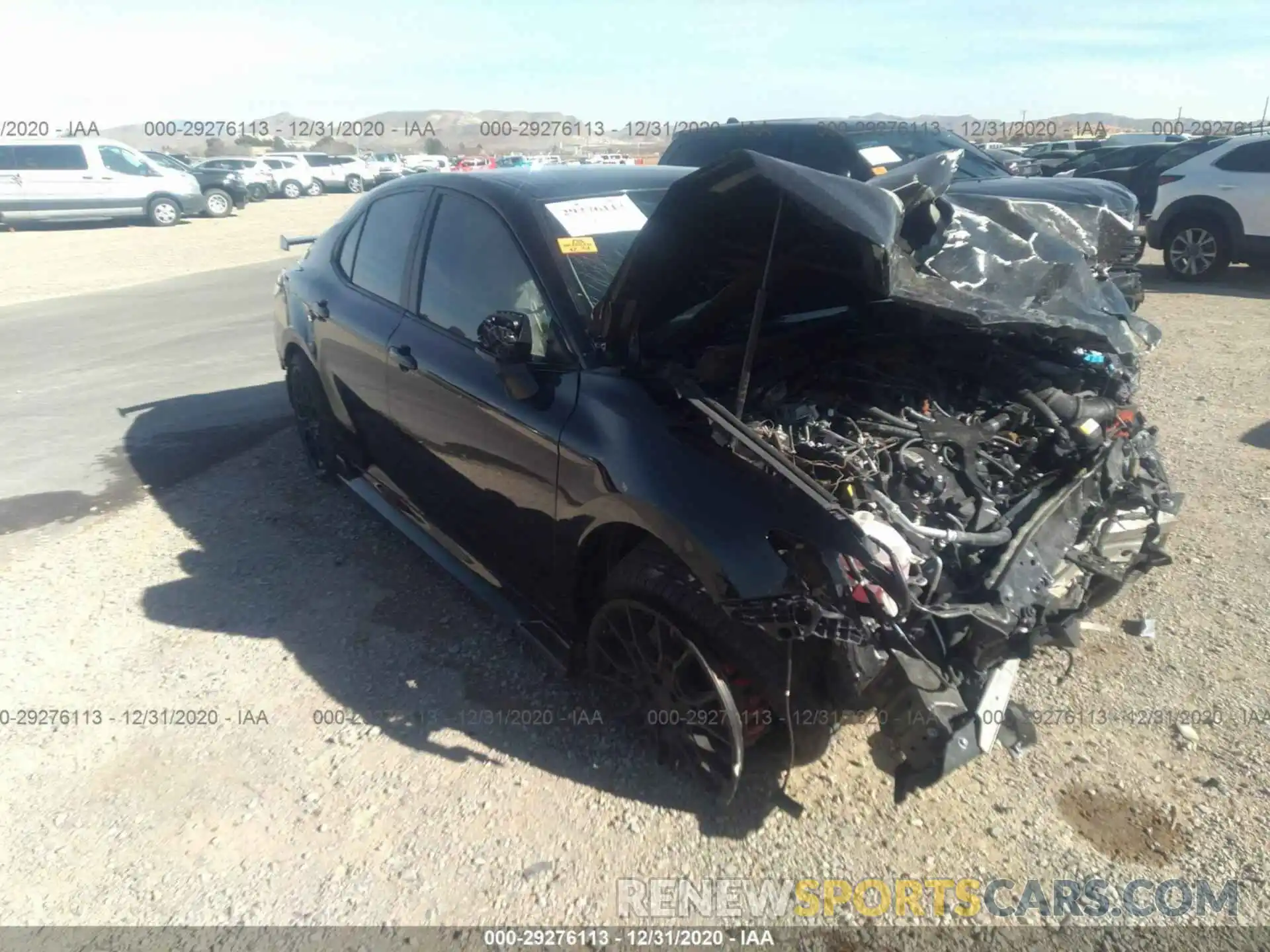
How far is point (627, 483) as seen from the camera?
2650 millimetres

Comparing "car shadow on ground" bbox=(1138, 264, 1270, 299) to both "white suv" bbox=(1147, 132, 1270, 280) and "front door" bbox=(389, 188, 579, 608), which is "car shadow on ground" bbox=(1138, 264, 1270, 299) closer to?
"white suv" bbox=(1147, 132, 1270, 280)

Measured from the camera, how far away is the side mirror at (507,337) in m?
2.85

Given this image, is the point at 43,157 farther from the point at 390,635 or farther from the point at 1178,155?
the point at 1178,155

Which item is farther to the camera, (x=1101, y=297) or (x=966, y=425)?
(x=1101, y=297)

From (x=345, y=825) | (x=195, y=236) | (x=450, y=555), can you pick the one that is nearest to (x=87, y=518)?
(x=450, y=555)

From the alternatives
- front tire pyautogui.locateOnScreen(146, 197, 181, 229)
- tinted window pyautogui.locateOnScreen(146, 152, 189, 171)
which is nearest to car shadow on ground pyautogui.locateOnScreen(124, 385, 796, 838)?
front tire pyautogui.locateOnScreen(146, 197, 181, 229)

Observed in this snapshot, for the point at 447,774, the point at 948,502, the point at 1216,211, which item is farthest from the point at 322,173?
the point at 948,502

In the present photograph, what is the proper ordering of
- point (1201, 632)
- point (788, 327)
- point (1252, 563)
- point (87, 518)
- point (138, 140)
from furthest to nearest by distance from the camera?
point (138, 140) → point (87, 518) → point (1252, 563) → point (1201, 632) → point (788, 327)

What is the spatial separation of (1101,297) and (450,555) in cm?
273

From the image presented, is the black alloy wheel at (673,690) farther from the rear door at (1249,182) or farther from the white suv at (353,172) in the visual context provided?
the white suv at (353,172)

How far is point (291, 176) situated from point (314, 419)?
1215 inches

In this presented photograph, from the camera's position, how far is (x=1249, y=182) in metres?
9.91

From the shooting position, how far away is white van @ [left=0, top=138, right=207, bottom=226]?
19531 millimetres

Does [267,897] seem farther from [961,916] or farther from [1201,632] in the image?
[1201,632]
